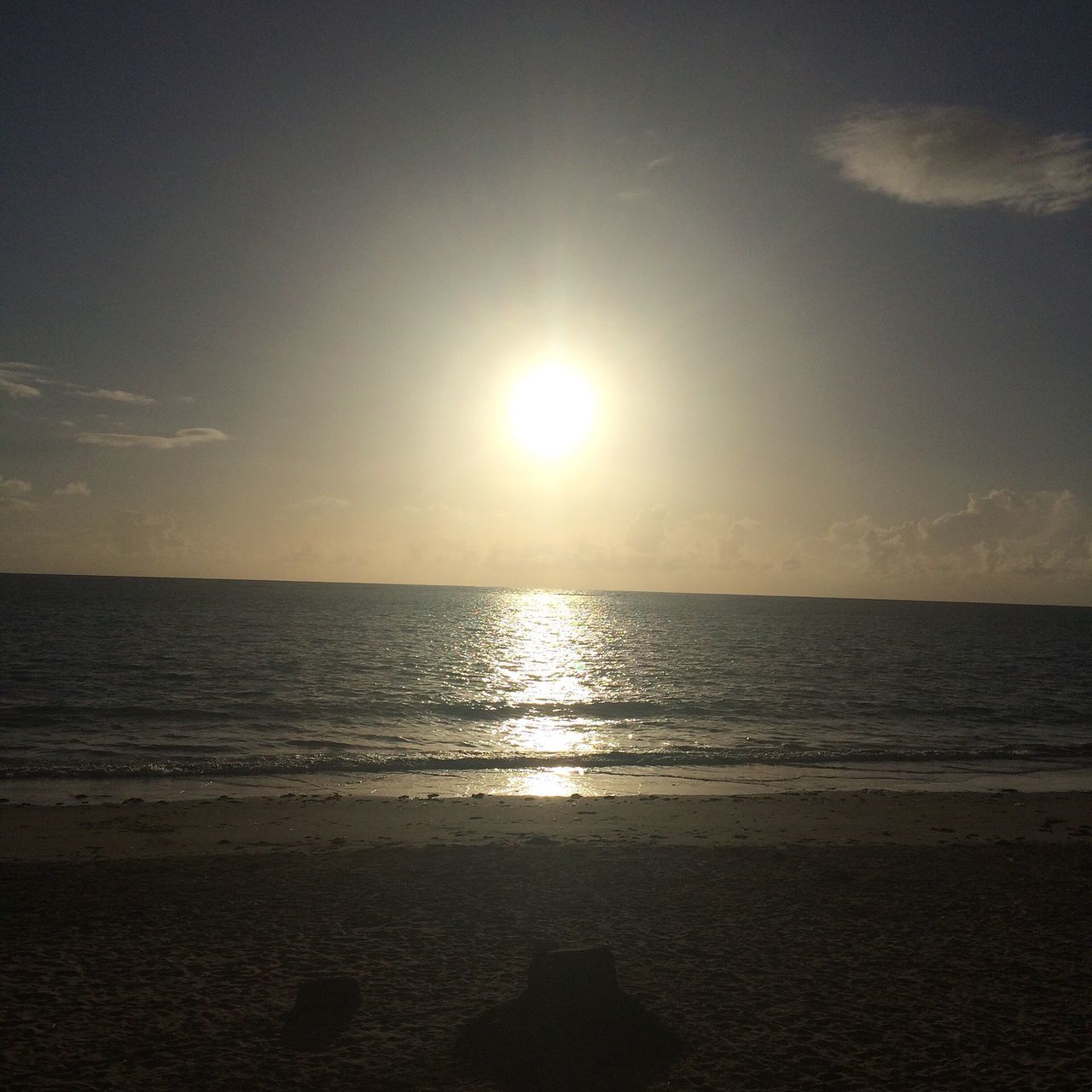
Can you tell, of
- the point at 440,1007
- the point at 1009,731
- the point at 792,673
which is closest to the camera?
the point at 440,1007

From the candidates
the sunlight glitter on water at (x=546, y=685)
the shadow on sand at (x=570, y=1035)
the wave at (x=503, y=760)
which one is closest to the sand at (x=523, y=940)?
the shadow on sand at (x=570, y=1035)

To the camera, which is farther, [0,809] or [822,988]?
[0,809]

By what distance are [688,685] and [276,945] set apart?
3999 centimetres

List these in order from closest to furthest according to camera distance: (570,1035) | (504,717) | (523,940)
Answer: (570,1035), (523,940), (504,717)

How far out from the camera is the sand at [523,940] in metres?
6.39

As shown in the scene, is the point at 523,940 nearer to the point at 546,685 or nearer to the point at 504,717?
the point at 504,717

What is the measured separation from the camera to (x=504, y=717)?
35000 millimetres

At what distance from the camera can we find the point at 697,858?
12.6 meters

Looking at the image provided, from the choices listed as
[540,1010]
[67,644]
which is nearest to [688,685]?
[540,1010]

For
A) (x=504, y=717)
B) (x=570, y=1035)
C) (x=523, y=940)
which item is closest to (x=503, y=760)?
(x=504, y=717)

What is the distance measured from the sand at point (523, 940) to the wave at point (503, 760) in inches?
237

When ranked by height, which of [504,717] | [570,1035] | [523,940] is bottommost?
[504,717]

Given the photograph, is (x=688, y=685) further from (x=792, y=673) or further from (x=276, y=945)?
(x=276, y=945)

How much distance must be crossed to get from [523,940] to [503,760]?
1574 centimetres
